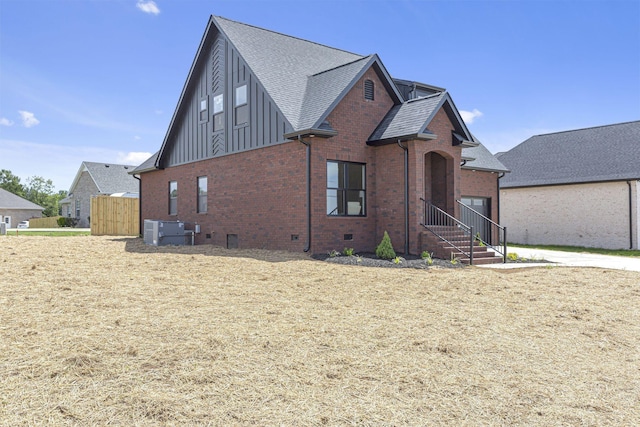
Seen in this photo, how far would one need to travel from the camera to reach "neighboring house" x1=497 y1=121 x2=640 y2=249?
21234 millimetres

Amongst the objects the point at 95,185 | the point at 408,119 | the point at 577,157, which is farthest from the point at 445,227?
the point at 95,185

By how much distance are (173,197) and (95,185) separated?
24226 mm

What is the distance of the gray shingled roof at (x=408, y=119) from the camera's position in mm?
13594

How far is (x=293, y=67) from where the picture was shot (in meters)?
16.9

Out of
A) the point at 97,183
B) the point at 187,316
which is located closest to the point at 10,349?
the point at 187,316

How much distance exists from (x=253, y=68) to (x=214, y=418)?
14.0m

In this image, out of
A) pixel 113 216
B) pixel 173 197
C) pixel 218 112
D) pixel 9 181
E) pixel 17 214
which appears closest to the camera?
pixel 218 112

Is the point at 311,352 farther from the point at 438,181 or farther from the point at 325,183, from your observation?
the point at 438,181

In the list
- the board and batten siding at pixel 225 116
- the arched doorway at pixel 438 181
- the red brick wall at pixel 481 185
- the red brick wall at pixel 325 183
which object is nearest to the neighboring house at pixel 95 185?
the board and batten siding at pixel 225 116

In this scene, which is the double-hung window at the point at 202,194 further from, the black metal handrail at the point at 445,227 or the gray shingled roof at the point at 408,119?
the black metal handrail at the point at 445,227

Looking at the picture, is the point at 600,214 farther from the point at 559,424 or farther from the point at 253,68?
the point at 559,424

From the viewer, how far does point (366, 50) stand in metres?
21.8

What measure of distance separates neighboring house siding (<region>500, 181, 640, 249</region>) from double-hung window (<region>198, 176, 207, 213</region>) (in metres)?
15.9

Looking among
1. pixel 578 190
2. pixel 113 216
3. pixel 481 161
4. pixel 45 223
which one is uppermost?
pixel 481 161
